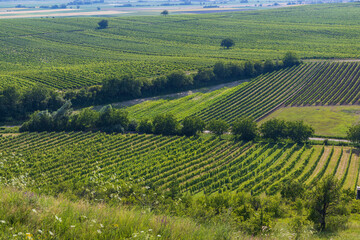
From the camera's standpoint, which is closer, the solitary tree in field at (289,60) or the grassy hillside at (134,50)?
the grassy hillside at (134,50)

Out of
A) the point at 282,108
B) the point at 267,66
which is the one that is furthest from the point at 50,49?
the point at 282,108

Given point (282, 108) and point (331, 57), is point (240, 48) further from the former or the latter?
point (282, 108)

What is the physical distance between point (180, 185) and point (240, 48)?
121 metres

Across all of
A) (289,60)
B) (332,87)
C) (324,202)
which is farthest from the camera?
(289,60)

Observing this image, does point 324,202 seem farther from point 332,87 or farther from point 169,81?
point 169,81

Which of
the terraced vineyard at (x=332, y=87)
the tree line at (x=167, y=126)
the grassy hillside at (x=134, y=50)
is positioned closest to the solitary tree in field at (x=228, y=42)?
the grassy hillside at (x=134, y=50)

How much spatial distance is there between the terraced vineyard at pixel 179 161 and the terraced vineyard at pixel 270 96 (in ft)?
65.0

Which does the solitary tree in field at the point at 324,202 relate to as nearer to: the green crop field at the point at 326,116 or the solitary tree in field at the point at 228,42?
the green crop field at the point at 326,116

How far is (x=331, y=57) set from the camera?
133750 mm

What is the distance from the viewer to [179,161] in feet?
195

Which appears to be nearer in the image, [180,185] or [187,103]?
[180,185]

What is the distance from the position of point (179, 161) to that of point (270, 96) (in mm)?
49922

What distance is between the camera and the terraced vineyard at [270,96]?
91.7 meters

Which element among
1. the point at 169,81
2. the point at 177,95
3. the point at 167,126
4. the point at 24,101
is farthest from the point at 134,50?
the point at 167,126
